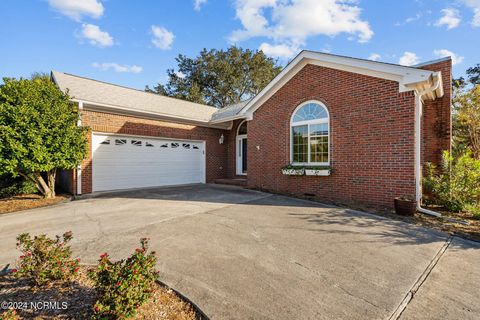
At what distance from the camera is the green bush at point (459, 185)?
5.86m

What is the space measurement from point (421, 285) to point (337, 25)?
9910 millimetres

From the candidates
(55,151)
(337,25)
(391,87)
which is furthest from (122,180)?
(337,25)

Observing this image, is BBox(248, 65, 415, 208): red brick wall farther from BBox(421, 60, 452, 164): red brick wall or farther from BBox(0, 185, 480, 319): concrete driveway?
BBox(421, 60, 452, 164): red brick wall

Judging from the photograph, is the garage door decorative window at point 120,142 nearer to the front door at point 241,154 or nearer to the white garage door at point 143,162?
the white garage door at point 143,162

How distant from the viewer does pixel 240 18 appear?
1312 cm

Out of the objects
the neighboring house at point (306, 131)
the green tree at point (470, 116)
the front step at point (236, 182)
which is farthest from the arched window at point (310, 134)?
the green tree at point (470, 116)

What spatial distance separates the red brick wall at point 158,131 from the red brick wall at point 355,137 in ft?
15.2

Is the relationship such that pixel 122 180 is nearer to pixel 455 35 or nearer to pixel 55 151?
pixel 55 151

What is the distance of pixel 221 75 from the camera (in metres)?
27.0

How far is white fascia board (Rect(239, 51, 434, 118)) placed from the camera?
5.86 m

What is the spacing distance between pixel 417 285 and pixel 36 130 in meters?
9.70

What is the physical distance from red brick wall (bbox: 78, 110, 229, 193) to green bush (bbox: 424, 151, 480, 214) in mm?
9413

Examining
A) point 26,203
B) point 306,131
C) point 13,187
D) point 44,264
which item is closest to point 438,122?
point 306,131

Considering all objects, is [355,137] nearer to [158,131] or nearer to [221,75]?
[158,131]
